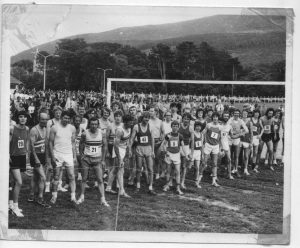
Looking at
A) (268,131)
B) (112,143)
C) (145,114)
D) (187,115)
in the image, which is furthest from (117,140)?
(268,131)

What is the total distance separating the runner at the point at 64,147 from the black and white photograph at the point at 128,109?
0.04 feet

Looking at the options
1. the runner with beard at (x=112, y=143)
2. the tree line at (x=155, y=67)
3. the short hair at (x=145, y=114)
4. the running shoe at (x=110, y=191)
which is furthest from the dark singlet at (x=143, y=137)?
the running shoe at (x=110, y=191)

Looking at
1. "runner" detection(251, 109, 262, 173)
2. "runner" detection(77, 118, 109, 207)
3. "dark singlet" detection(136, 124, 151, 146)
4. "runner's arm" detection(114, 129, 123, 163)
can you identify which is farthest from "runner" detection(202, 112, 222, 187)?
"runner" detection(77, 118, 109, 207)

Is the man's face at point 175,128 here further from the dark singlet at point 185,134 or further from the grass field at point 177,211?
the grass field at point 177,211

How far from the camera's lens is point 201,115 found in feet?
20.2

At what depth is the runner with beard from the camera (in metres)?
6.09

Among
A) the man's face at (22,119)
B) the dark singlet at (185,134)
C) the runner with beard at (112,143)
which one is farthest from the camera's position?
the dark singlet at (185,134)

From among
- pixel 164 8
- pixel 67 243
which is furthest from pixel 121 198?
pixel 164 8

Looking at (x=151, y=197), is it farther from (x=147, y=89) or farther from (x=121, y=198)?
(x=147, y=89)

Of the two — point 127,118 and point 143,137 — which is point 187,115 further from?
point 127,118

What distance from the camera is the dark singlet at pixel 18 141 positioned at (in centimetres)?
596

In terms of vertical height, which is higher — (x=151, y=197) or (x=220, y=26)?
(x=220, y=26)

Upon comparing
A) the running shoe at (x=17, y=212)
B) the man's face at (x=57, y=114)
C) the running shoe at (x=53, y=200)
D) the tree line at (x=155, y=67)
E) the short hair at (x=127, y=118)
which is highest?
the tree line at (x=155, y=67)

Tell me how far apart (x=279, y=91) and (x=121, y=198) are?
1.90 metres
